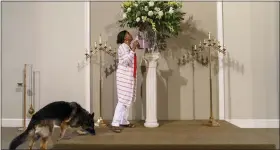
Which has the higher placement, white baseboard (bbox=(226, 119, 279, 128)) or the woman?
the woman

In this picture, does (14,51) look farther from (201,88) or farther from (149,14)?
(201,88)

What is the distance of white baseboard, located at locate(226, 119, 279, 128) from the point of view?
3.65m

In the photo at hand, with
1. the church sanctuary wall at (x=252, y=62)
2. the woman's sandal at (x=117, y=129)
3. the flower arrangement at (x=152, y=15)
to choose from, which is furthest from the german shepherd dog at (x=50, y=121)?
the church sanctuary wall at (x=252, y=62)

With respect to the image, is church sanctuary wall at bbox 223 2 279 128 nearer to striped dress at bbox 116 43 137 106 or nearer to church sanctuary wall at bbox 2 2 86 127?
striped dress at bbox 116 43 137 106

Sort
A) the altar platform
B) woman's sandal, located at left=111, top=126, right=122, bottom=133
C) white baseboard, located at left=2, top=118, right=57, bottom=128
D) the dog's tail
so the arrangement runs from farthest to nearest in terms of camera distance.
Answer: white baseboard, located at left=2, top=118, right=57, bottom=128 < woman's sandal, located at left=111, top=126, right=122, bottom=133 < the altar platform < the dog's tail

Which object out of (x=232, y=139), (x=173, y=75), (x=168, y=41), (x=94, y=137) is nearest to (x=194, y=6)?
(x=168, y=41)

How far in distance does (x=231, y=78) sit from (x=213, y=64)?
292 millimetres

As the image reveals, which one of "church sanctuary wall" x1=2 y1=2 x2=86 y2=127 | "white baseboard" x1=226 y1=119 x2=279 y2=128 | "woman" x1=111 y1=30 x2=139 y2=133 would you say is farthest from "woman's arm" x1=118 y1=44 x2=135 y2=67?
"white baseboard" x1=226 y1=119 x2=279 y2=128

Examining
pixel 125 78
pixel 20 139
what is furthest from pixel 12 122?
pixel 125 78

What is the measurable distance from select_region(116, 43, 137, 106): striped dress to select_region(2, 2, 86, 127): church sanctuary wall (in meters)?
0.89

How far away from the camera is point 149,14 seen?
288 cm

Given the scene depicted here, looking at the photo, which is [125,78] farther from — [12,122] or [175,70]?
[12,122]

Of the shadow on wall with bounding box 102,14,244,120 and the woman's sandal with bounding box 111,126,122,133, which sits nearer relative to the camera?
the woman's sandal with bounding box 111,126,122,133

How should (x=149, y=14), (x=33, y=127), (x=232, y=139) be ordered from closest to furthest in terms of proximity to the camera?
(x=33, y=127)
(x=232, y=139)
(x=149, y=14)
